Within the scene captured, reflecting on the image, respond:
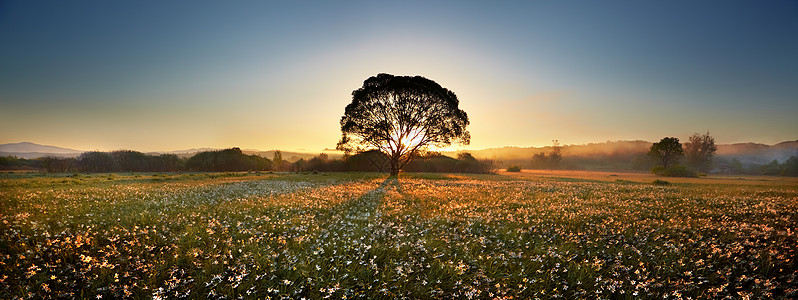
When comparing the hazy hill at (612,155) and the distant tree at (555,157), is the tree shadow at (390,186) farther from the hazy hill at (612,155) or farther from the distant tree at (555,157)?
the distant tree at (555,157)

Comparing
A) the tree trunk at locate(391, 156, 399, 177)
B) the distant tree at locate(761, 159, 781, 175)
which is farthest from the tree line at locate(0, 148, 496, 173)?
the distant tree at locate(761, 159, 781, 175)

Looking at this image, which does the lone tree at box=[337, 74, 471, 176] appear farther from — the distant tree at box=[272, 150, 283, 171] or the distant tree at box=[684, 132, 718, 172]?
the distant tree at box=[684, 132, 718, 172]

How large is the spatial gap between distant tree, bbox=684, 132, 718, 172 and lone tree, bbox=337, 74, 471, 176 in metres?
72.0

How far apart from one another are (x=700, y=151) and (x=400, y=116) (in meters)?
81.8

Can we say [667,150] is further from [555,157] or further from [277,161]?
[277,161]

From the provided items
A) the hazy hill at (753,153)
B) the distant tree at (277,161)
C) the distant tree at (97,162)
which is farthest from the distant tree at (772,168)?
the distant tree at (97,162)

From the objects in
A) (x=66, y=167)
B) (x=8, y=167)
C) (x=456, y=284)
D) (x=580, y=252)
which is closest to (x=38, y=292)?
(x=456, y=284)

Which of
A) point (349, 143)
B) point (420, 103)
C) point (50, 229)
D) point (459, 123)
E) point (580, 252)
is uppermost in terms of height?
point (420, 103)

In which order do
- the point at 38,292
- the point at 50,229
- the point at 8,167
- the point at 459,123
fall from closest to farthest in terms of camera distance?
the point at 38,292 → the point at 50,229 → the point at 8,167 → the point at 459,123

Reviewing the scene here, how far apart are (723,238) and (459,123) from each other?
27.2m

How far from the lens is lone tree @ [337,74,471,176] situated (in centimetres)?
A: 3052

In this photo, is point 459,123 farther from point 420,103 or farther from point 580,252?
point 580,252

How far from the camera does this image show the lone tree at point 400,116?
30516mm

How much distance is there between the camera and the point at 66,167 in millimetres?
36969
